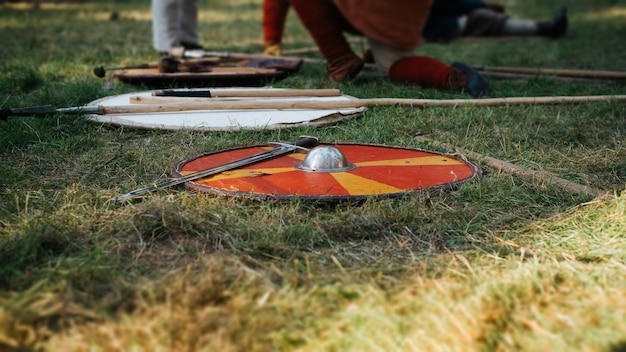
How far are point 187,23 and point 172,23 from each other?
0.11 metres

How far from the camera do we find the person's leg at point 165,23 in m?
3.94

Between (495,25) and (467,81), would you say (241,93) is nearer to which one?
(467,81)

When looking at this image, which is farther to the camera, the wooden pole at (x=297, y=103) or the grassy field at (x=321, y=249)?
the wooden pole at (x=297, y=103)

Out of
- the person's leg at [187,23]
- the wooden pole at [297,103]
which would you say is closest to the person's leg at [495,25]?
the person's leg at [187,23]

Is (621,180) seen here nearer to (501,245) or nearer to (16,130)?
(501,245)

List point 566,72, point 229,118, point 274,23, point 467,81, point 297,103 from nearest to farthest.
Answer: point 229,118
point 297,103
point 467,81
point 566,72
point 274,23

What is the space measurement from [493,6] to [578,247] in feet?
15.1

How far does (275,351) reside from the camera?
93cm

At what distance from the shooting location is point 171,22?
3957 mm

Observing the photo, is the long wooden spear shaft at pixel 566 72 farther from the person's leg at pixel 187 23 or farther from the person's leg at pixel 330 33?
the person's leg at pixel 187 23

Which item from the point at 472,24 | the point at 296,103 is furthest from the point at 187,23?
the point at 472,24

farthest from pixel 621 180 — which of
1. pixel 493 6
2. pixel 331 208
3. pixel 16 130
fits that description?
pixel 493 6

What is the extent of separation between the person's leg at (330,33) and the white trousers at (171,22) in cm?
115

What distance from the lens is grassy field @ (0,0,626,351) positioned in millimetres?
964
